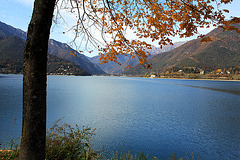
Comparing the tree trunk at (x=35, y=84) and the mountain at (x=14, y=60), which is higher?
the mountain at (x=14, y=60)

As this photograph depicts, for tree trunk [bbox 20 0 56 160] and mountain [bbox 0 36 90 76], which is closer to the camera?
tree trunk [bbox 20 0 56 160]

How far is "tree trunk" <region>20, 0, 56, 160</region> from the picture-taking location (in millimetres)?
2609

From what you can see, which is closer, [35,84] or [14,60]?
[35,84]

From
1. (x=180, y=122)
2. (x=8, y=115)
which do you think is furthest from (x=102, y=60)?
(x=8, y=115)

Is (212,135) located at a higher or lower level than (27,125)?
lower

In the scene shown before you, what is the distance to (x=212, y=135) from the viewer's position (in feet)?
42.8

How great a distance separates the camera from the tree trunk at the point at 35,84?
261 cm

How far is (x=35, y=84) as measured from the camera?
2615 mm

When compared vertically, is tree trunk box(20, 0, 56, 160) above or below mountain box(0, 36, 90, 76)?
below

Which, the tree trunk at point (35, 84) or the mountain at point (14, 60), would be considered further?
the mountain at point (14, 60)

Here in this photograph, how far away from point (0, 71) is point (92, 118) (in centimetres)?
16668

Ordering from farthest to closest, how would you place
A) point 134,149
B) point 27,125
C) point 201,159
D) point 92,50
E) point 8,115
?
point 8,115 < point 134,149 < point 201,159 < point 92,50 < point 27,125

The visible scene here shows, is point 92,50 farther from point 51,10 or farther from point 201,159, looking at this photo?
point 201,159

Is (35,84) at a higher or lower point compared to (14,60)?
lower
